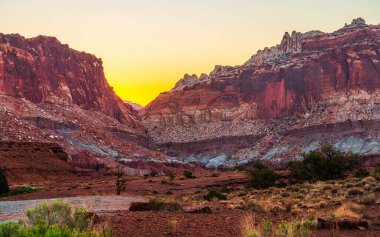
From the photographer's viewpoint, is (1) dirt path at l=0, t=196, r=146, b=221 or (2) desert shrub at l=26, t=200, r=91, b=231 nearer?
(2) desert shrub at l=26, t=200, r=91, b=231

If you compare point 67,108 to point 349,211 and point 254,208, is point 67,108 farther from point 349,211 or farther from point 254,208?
point 349,211

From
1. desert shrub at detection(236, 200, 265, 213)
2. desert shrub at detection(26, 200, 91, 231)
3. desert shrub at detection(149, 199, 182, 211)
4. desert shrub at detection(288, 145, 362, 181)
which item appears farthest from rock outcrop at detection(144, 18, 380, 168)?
desert shrub at detection(26, 200, 91, 231)

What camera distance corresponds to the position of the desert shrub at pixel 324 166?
36.6 meters

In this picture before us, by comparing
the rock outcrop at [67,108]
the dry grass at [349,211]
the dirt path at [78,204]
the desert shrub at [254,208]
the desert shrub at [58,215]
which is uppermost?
the rock outcrop at [67,108]

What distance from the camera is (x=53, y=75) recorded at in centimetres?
10450

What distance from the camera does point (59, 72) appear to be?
10762 cm

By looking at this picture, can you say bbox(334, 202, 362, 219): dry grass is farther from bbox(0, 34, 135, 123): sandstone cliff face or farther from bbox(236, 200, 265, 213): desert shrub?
bbox(0, 34, 135, 123): sandstone cliff face

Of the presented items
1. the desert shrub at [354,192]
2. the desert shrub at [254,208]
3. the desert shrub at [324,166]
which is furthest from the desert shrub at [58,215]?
the desert shrub at [324,166]

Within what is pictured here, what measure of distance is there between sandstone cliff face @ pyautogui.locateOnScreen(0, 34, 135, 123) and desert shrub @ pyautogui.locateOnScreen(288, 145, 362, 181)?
65449 millimetres

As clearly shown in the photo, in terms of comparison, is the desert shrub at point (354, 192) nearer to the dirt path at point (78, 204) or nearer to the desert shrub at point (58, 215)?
the dirt path at point (78, 204)

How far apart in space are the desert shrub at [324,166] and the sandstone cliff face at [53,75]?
65449mm

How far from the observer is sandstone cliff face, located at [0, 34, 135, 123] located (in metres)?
91.5

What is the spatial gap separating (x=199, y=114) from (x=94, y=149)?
190ft

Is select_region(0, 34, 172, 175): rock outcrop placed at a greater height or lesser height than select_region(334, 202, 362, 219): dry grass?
greater
